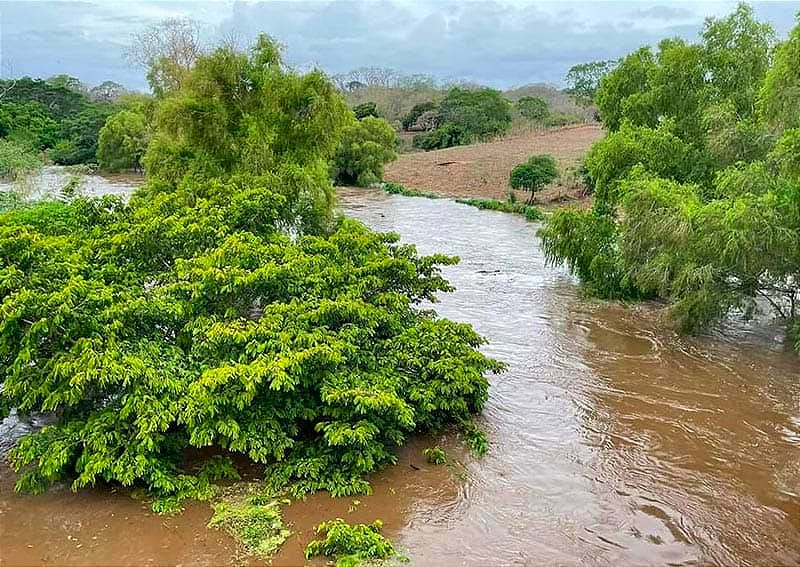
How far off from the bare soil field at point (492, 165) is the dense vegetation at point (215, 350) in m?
22.3

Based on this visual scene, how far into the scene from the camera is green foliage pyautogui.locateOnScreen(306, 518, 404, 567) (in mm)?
6258

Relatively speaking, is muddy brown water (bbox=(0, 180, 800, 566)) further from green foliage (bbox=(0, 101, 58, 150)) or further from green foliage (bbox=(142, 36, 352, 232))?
green foliage (bbox=(0, 101, 58, 150))

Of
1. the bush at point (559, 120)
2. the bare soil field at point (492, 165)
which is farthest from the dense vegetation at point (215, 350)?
the bush at point (559, 120)

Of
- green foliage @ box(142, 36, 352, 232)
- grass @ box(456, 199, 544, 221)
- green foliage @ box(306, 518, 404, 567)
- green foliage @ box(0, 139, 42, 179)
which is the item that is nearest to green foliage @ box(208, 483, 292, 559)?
green foliage @ box(306, 518, 404, 567)

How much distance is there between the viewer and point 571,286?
55.8 feet

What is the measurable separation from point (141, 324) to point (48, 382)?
1.34 m

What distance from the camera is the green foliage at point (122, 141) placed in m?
38.7

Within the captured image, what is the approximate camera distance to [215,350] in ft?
25.8

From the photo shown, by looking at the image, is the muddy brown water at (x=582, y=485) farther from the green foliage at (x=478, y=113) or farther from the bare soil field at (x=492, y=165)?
the green foliage at (x=478, y=113)

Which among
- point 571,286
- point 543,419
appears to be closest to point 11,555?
point 543,419

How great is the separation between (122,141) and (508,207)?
24.0 m

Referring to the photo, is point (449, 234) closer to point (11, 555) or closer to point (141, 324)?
point (141, 324)

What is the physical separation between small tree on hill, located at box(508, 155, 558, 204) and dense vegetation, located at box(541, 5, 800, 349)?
1218cm

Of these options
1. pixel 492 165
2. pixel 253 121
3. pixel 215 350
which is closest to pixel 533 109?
pixel 492 165
